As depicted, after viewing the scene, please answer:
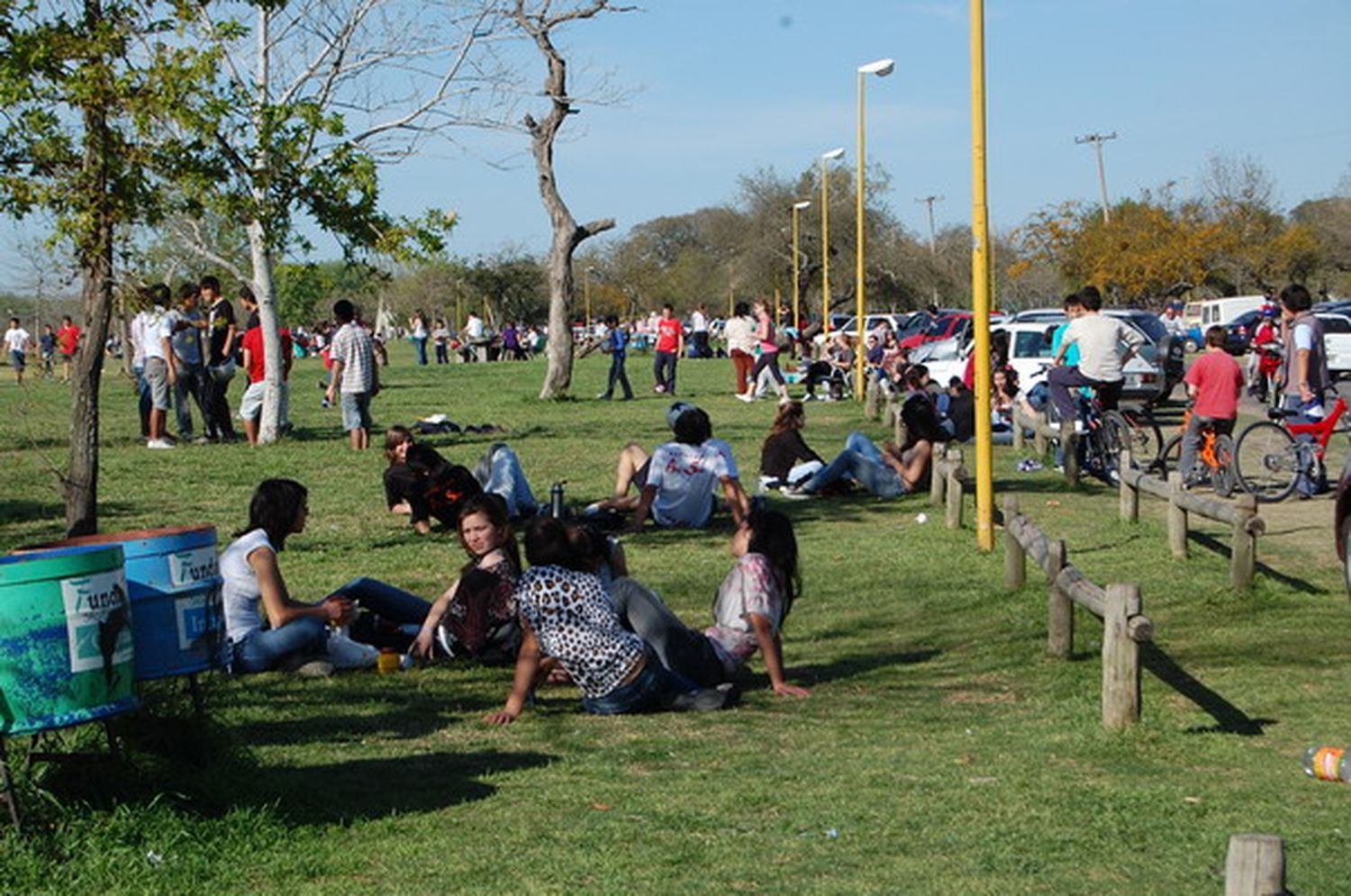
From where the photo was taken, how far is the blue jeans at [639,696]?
8.70 m

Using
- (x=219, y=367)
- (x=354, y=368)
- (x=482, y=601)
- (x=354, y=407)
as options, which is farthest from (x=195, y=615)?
(x=219, y=367)

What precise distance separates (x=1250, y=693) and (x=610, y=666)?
10.7 ft

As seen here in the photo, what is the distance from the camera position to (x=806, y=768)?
7.68m

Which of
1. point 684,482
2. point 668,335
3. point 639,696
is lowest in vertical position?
point 639,696

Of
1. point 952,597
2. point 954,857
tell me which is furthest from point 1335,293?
point 954,857

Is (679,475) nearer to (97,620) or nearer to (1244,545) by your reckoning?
(1244,545)

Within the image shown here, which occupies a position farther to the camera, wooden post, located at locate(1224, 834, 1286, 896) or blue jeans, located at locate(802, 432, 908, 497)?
blue jeans, located at locate(802, 432, 908, 497)

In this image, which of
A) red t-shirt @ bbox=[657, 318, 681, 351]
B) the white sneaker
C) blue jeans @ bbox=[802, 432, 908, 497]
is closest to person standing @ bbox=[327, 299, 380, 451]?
blue jeans @ bbox=[802, 432, 908, 497]

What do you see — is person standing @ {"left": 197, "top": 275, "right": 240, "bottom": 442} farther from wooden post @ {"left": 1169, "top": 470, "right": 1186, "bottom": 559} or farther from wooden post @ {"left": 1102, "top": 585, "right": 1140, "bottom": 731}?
wooden post @ {"left": 1102, "top": 585, "right": 1140, "bottom": 731}

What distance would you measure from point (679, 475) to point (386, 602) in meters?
5.22

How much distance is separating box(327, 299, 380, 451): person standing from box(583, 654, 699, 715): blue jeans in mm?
13394

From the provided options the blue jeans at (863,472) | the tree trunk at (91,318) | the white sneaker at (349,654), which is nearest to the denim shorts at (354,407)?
the blue jeans at (863,472)

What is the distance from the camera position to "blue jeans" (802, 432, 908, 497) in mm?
18312

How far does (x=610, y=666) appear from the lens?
8.63 metres
